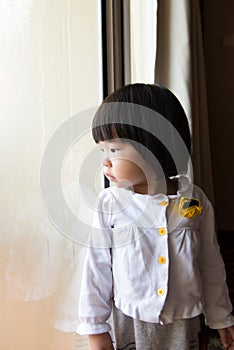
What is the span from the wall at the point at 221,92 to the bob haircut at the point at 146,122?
2.60m

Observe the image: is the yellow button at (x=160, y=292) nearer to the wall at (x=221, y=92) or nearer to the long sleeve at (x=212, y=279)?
the long sleeve at (x=212, y=279)

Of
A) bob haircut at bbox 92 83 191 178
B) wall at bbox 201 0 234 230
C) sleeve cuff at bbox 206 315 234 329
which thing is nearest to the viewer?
bob haircut at bbox 92 83 191 178

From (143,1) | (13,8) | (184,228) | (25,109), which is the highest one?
(143,1)

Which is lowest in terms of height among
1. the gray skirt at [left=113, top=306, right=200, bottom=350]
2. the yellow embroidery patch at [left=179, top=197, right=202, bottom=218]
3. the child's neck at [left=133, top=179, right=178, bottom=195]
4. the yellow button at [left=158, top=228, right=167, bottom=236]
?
the gray skirt at [left=113, top=306, right=200, bottom=350]

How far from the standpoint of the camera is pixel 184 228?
0.86m

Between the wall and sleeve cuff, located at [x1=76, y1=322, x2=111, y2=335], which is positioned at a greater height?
the wall

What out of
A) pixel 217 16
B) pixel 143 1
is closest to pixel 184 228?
pixel 143 1

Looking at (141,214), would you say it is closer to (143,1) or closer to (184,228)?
(184,228)

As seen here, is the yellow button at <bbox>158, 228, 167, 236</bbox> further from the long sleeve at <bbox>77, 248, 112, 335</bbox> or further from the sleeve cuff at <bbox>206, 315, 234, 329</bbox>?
the sleeve cuff at <bbox>206, 315, 234, 329</bbox>

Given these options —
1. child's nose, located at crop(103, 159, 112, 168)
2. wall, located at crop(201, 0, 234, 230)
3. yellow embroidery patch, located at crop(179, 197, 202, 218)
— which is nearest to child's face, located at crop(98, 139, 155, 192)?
child's nose, located at crop(103, 159, 112, 168)

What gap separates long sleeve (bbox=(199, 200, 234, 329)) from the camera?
3.00 feet

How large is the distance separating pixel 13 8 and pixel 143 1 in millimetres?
744

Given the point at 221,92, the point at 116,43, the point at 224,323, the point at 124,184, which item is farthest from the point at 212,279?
the point at 221,92

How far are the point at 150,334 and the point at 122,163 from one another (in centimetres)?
37
